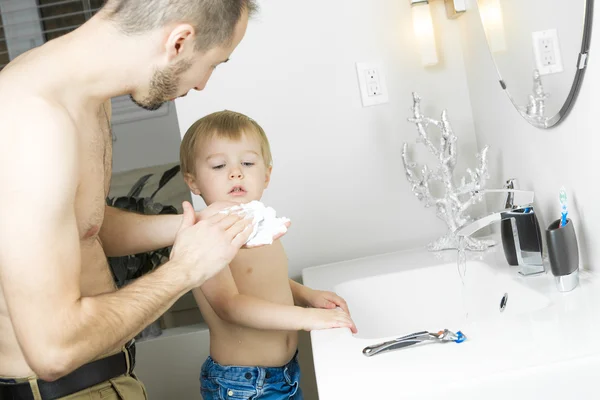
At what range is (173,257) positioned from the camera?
1.20 m

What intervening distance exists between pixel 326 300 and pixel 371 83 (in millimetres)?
786

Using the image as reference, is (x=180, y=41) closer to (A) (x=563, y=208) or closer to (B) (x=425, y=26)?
(A) (x=563, y=208)

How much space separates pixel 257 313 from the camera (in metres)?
1.52

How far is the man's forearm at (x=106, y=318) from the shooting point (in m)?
1.01

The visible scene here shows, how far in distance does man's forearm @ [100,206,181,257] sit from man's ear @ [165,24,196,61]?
0.44 metres

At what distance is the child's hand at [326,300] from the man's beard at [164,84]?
0.64 m

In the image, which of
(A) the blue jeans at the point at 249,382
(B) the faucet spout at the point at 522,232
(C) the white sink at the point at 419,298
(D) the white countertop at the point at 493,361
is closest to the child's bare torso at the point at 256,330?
(A) the blue jeans at the point at 249,382

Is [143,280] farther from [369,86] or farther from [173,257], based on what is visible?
[369,86]

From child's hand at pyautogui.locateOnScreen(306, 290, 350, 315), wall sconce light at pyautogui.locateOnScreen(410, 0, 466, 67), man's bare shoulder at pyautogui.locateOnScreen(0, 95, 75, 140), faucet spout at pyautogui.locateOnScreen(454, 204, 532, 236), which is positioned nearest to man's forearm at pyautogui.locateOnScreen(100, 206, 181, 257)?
child's hand at pyautogui.locateOnScreen(306, 290, 350, 315)

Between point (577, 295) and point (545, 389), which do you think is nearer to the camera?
point (545, 389)

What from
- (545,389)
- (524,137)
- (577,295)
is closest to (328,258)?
(524,137)

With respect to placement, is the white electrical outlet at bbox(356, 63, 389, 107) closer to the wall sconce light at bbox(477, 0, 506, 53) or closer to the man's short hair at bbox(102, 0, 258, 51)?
the wall sconce light at bbox(477, 0, 506, 53)

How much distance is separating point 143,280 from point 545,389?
644 millimetres

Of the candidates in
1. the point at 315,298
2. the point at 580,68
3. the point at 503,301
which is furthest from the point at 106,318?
the point at 580,68
